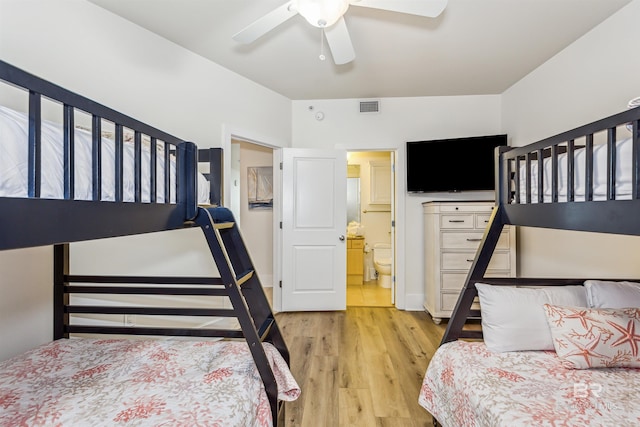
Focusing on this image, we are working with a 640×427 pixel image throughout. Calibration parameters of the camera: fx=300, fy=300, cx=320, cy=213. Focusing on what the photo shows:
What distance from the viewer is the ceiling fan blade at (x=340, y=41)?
1776mm

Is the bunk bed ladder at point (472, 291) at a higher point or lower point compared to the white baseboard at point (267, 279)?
higher

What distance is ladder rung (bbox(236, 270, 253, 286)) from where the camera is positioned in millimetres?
1347

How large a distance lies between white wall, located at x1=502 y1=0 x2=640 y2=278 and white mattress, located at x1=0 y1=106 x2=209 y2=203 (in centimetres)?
285

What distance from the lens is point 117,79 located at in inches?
81.8

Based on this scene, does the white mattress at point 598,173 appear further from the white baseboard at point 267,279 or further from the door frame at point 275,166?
the white baseboard at point 267,279

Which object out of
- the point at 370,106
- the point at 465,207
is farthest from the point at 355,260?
the point at 370,106

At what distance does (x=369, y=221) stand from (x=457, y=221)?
2.22 meters

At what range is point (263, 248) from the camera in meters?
4.64

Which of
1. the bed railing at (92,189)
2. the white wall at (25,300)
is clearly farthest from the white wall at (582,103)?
the white wall at (25,300)

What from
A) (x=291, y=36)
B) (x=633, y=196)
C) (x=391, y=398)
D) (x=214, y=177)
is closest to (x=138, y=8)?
(x=291, y=36)

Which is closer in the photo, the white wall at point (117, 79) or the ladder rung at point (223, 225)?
the ladder rung at point (223, 225)

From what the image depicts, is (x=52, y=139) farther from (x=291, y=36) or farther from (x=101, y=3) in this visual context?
(x=291, y=36)

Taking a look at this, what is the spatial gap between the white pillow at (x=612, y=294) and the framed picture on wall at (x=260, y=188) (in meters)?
3.83

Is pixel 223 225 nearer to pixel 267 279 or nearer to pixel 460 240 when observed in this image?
pixel 460 240
